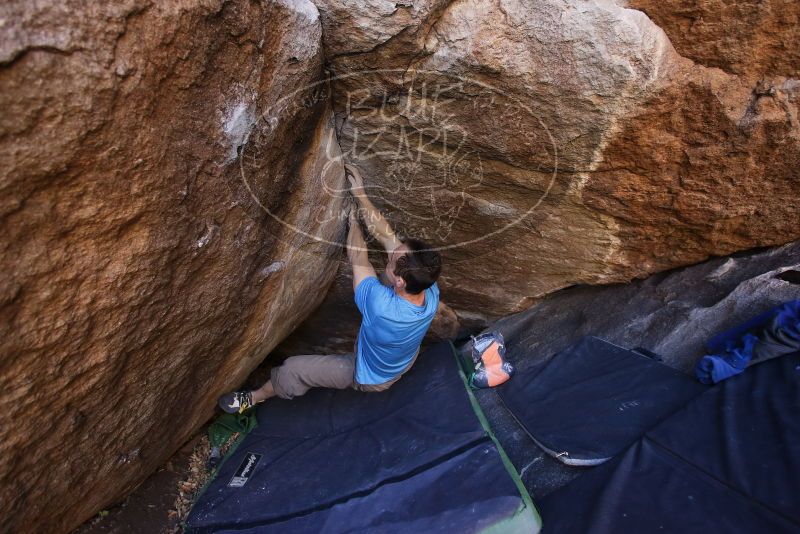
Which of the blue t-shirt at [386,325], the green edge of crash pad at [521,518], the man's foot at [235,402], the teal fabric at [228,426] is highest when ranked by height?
the blue t-shirt at [386,325]

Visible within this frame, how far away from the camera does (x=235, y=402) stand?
2.84m

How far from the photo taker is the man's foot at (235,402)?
282 cm

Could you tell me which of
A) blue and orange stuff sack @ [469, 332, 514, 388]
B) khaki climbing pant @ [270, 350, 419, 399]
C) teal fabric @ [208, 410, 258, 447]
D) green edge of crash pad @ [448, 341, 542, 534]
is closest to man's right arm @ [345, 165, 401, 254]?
khaki climbing pant @ [270, 350, 419, 399]

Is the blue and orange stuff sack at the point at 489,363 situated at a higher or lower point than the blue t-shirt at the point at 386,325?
lower

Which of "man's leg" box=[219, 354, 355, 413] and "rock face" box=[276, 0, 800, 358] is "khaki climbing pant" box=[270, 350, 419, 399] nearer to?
"man's leg" box=[219, 354, 355, 413]

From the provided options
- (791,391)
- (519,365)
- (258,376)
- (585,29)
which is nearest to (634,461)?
(791,391)

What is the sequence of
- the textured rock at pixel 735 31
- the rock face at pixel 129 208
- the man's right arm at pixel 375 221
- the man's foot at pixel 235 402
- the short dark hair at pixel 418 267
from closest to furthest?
the rock face at pixel 129 208 < the textured rock at pixel 735 31 < the short dark hair at pixel 418 267 < the man's right arm at pixel 375 221 < the man's foot at pixel 235 402

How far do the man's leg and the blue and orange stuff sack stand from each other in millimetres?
767

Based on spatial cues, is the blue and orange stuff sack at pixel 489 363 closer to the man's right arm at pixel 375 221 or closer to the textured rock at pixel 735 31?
the man's right arm at pixel 375 221

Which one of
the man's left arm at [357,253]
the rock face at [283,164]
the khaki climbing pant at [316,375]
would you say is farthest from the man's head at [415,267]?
the khaki climbing pant at [316,375]

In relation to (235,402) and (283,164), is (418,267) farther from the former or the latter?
(235,402)

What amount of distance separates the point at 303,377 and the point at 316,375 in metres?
0.08

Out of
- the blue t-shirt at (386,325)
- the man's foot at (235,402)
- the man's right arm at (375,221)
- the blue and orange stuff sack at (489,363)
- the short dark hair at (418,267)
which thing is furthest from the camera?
the blue and orange stuff sack at (489,363)

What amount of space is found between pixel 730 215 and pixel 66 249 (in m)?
2.64
